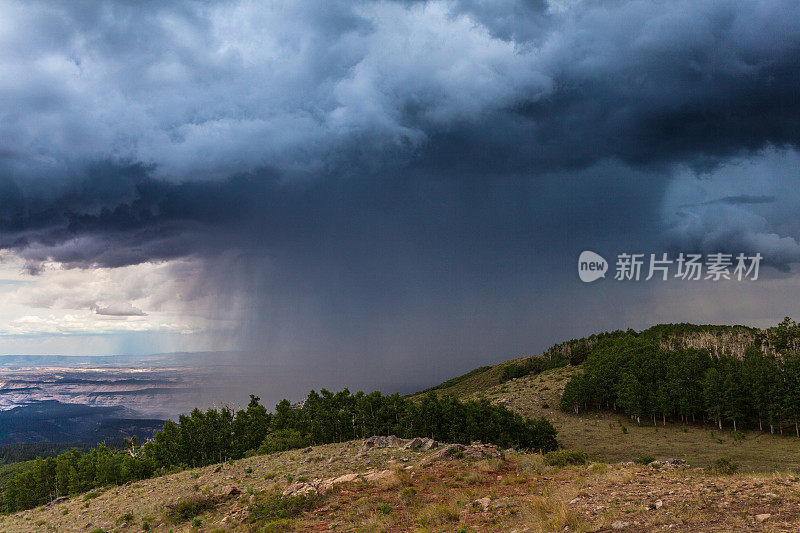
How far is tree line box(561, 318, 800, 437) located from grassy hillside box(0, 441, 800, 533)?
2841 inches

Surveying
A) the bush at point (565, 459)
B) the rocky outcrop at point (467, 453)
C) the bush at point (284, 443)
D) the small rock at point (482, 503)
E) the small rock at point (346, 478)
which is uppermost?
the small rock at point (482, 503)

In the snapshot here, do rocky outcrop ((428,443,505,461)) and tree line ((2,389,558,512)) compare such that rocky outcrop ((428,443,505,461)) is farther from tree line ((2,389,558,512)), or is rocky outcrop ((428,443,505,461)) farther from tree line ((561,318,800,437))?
tree line ((561,318,800,437))

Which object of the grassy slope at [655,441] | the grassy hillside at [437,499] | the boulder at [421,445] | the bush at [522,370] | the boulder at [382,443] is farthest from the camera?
the bush at [522,370]

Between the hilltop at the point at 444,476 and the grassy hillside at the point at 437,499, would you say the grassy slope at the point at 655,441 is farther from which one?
the grassy hillside at the point at 437,499

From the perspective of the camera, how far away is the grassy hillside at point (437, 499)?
16.3 meters

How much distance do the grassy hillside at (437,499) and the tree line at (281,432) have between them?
1216 inches

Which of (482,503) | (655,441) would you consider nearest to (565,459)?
(482,503)

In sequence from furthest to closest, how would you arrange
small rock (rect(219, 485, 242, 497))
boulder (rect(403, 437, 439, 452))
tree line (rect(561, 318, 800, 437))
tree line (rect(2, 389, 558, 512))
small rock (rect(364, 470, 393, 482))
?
tree line (rect(561, 318, 800, 437)) → tree line (rect(2, 389, 558, 512)) → boulder (rect(403, 437, 439, 452)) → small rock (rect(219, 485, 242, 497)) → small rock (rect(364, 470, 393, 482))

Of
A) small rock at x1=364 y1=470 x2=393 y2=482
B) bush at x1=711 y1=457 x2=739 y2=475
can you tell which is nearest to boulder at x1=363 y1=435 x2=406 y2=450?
small rock at x1=364 y1=470 x2=393 y2=482

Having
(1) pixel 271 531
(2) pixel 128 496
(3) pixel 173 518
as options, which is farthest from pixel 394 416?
(1) pixel 271 531

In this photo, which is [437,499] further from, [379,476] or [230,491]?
[230,491]

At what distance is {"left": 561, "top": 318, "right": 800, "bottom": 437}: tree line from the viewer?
261ft

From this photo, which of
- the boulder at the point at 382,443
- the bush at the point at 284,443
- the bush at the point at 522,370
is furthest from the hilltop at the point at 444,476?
the bush at the point at 522,370

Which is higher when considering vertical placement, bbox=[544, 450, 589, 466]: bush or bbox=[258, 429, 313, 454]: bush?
bbox=[544, 450, 589, 466]: bush
